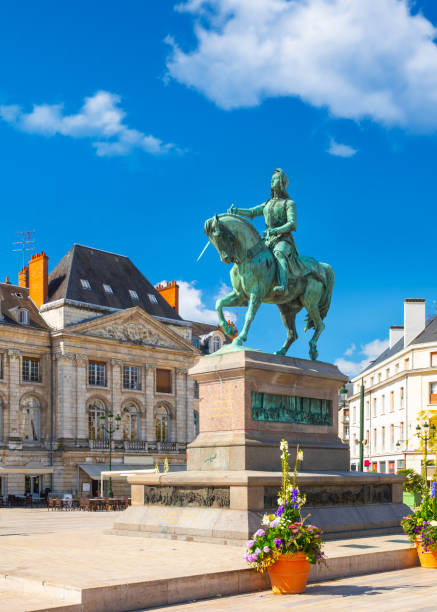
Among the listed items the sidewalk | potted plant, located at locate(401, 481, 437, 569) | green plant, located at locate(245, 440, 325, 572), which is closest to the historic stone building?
potted plant, located at locate(401, 481, 437, 569)

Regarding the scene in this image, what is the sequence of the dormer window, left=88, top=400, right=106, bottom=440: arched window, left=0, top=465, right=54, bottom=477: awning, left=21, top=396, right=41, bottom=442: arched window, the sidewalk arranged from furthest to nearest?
left=88, top=400, right=106, bottom=440: arched window → the dormer window → left=21, top=396, right=41, bottom=442: arched window → left=0, top=465, right=54, bottom=477: awning → the sidewalk

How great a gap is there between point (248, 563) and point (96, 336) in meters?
47.6

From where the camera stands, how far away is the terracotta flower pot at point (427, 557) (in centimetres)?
1150

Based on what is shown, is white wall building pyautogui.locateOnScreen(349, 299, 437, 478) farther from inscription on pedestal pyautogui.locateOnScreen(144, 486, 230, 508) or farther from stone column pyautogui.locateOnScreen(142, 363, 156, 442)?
inscription on pedestal pyautogui.locateOnScreen(144, 486, 230, 508)

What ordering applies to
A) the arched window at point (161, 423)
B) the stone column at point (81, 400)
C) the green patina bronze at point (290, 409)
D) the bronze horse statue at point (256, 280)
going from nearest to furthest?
1. the green patina bronze at point (290, 409)
2. the bronze horse statue at point (256, 280)
3. the stone column at point (81, 400)
4. the arched window at point (161, 423)

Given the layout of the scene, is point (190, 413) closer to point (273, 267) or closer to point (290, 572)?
point (273, 267)

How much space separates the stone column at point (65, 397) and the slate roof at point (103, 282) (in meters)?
4.64

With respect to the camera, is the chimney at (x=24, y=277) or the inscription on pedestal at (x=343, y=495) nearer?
the inscription on pedestal at (x=343, y=495)

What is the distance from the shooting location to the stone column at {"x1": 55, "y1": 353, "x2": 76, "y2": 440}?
175 feet

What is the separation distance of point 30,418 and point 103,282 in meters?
12.3

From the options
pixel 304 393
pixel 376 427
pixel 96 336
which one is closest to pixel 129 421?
pixel 96 336

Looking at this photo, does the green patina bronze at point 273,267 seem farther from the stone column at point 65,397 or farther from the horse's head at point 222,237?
the stone column at point 65,397

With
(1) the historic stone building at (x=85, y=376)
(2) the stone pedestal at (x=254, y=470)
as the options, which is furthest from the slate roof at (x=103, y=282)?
(2) the stone pedestal at (x=254, y=470)

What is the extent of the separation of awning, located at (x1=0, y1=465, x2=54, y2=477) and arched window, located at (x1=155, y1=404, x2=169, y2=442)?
34.4 ft
